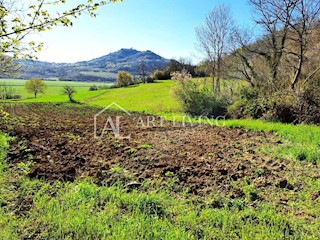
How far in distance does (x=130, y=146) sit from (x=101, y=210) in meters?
4.38

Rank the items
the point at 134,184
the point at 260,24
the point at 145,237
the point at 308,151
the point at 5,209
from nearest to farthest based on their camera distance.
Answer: the point at 145,237
the point at 5,209
the point at 134,184
the point at 308,151
the point at 260,24

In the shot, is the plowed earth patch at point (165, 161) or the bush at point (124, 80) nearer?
the plowed earth patch at point (165, 161)

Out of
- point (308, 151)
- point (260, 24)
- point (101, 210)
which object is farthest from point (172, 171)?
point (260, 24)

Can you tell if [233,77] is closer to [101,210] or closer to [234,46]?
[234,46]

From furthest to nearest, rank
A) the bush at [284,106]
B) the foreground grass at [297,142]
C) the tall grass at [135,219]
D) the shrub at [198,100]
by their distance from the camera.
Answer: the shrub at [198,100] < the bush at [284,106] < the foreground grass at [297,142] < the tall grass at [135,219]

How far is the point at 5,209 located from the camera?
13.2ft

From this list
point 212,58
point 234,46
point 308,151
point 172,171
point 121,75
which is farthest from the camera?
point 121,75

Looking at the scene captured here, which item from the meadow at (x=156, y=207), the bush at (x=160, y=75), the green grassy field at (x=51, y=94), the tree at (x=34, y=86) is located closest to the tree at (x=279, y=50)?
the meadow at (x=156, y=207)

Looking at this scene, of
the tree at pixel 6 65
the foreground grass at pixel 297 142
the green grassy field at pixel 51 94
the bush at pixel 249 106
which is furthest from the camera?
the green grassy field at pixel 51 94

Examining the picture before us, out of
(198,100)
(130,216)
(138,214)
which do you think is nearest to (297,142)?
(138,214)

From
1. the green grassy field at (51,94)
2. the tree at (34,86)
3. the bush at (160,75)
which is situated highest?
the bush at (160,75)

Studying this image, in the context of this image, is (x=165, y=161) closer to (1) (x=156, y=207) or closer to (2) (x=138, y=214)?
(1) (x=156, y=207)

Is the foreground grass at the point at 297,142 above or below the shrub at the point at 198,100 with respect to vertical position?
below

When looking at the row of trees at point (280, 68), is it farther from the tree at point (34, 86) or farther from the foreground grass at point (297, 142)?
the tree at point (34, 86)
